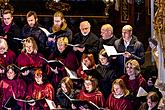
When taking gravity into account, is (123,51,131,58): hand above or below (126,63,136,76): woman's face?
above

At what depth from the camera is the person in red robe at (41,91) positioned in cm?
816

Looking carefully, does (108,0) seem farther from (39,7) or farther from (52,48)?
(52,48)

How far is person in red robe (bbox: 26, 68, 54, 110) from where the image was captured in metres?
8.16

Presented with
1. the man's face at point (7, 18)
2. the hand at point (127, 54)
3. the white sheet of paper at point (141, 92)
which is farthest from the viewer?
the man's face at point (7, 18)

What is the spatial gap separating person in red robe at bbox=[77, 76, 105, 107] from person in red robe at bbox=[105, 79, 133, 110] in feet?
0.48

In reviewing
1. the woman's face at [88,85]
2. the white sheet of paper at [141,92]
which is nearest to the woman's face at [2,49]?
the woman's face at [88,85]

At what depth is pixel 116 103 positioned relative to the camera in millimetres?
7586

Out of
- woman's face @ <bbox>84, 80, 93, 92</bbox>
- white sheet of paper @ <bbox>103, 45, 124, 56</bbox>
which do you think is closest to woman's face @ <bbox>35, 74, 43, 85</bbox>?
woman's face @ <bbox>84, 80, 93, 92</bbox>

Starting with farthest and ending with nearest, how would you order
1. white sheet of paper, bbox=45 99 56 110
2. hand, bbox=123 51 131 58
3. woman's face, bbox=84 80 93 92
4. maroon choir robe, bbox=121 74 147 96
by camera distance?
hand, bbox=123 51 131 58
white sheet of paper, bbox=45 99 56 110
maroon choir robe, bbox=121 74 147 96
woman's face, bbox=84 80 93 92

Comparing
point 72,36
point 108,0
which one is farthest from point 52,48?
point 108,0

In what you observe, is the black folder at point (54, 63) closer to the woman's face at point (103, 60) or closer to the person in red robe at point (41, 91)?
the person in red robe at point (41, 91)

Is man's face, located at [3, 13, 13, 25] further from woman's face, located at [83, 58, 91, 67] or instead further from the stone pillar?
the stone pillar

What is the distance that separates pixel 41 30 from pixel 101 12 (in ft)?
9.57

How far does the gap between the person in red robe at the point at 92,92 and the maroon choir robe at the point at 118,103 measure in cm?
13
